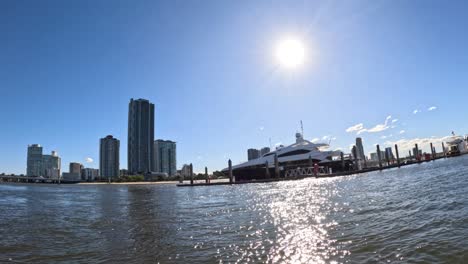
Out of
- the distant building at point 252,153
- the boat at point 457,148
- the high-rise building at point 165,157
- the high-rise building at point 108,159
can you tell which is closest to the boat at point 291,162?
the boat at point 457,148

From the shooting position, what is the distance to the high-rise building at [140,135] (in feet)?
539

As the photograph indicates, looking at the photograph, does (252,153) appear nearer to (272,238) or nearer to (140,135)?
(140,135)

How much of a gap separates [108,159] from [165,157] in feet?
120

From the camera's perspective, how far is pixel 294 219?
37.7 feet

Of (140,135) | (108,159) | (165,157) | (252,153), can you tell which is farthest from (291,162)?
(108,159)

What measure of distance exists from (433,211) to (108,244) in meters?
11.4

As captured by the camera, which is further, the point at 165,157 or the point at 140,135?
the point at 165,157

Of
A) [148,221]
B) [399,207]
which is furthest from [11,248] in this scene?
[399,207]

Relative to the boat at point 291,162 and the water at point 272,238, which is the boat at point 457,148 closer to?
the boat at point 291,162

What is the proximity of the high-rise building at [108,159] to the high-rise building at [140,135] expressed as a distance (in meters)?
23.3

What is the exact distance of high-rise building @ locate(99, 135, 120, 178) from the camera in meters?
185

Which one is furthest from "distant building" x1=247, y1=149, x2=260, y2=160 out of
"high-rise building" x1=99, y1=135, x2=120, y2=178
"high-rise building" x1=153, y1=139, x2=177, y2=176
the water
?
the water

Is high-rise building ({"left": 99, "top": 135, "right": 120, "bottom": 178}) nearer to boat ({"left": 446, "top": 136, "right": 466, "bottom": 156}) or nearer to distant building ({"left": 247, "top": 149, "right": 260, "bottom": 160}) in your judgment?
distant building ({"left": 247, "top": 149, "right": 260, "bottom": 160})

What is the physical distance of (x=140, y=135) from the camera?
165m
